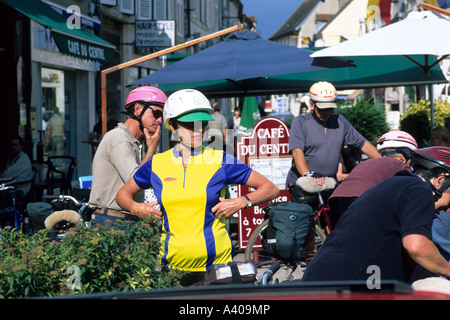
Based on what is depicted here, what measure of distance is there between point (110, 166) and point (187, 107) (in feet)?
3.35

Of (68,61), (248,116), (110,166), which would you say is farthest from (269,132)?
(68,61)

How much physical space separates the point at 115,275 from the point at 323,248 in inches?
37.3

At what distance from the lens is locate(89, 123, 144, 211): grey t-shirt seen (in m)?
4.34

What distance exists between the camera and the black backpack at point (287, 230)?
525cm

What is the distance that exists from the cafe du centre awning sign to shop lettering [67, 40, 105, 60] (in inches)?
156

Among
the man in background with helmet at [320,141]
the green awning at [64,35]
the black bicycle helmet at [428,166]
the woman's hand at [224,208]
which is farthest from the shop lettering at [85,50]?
the black bicycle helmet at [428,166]

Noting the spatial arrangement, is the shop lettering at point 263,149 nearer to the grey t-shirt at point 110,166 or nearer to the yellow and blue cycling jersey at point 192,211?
the grey t-shirt at point 110,166

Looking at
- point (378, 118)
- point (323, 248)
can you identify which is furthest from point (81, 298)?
point (378, 118)

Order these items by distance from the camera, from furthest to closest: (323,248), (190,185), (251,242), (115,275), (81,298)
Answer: (251,242)
(190,185)
(323,248)
(115,275)
(81,298)

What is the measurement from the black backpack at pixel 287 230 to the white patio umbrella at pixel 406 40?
2702mm
